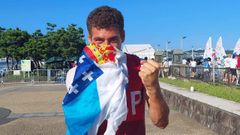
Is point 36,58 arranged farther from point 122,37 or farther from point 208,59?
point 122,37

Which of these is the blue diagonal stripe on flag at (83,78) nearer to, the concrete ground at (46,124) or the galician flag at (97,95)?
the galician flag at (97,95)

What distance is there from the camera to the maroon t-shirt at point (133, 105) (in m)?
2.15

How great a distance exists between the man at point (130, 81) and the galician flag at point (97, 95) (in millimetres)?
65

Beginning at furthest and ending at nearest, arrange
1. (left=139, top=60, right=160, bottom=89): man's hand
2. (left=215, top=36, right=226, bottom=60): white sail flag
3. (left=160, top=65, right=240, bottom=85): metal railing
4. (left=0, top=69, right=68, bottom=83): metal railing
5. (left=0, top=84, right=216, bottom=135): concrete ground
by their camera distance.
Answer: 1. (left=0, top=69, right=68, bottom=83): metal railing
2. (left=215, top=36, right=226, bottom=60): white sail flag
3. (left=160, top=65, right=240, bottom=85): metal railing
4. (left=0, top=84, right=216, bottom=135): concrete ground
5. (left=139, top=60, right=160, bottom=89): man's hand

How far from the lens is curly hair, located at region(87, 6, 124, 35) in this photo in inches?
87.2

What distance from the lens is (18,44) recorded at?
44000 millimetres

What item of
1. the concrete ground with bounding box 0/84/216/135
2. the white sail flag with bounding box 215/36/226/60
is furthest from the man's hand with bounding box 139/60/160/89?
the white sail flag with bounding box 215/36/226/60

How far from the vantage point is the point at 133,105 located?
218cm

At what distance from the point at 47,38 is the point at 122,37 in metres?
40.9

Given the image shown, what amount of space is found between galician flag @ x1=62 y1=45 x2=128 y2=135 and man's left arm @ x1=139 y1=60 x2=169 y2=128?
0.43ft

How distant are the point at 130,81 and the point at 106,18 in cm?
35

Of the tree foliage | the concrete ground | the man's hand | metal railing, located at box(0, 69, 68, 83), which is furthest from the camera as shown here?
the tree foliage

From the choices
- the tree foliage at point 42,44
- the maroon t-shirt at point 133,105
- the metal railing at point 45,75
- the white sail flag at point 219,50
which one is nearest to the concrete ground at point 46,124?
the maroon t-shirt at point 133,105

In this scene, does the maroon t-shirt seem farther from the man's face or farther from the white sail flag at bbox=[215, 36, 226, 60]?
Result: the white sail flag at bbox=[215, 36, 226, 60]
